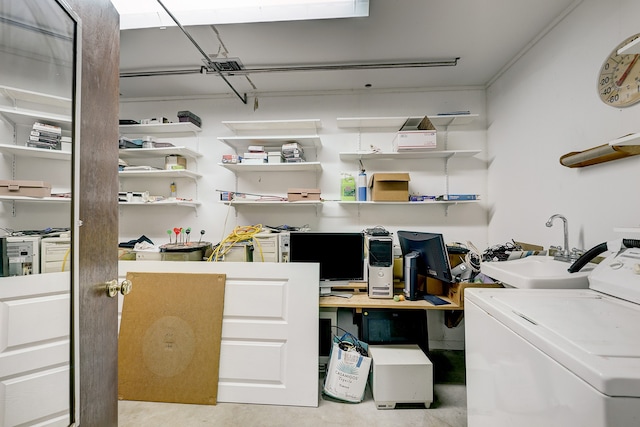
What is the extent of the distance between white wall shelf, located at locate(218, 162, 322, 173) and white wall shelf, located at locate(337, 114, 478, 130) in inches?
21.7

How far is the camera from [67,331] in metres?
0.78

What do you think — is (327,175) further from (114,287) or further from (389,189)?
(114,287)

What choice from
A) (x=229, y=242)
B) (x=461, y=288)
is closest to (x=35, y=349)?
(x=229, y=242)

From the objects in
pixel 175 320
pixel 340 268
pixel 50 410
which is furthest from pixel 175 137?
pixel 50 410

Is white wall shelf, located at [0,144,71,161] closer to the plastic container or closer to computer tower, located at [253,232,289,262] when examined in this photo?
computer tower, located at [253,232,289,262]

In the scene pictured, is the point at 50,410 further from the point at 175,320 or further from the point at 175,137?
the point at 175,137

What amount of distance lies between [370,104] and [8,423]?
10.4 feet

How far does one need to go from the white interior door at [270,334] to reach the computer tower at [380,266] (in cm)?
47

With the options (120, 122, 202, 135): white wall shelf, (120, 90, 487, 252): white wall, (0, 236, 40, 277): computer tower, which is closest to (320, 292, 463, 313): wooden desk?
(120, 90, 487, 252): white wall

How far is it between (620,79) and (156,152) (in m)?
3.71

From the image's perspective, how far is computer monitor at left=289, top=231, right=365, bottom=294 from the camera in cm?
229

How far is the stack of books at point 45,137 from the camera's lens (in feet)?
2.38

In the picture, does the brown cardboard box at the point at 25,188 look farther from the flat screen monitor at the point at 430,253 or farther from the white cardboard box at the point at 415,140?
the white cardboard box at the point at 415,140

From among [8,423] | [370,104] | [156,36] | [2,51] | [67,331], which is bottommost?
[8,423]
